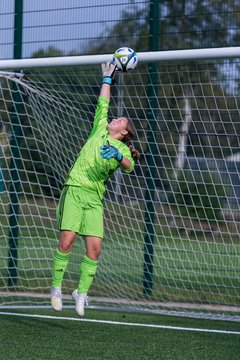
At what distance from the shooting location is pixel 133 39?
9680 millimetres

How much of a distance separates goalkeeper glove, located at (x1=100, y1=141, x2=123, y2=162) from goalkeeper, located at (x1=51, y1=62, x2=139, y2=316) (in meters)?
0.09

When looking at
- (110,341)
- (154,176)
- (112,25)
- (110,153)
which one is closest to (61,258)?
(110,341)

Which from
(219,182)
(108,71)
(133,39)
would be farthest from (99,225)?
(133,39)

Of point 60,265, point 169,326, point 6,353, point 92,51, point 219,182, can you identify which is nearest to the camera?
point 6,353

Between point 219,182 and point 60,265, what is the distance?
7.01 feet

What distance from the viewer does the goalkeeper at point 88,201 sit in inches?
278

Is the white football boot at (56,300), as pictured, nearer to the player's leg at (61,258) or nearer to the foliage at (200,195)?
the player's leg at (61,258)

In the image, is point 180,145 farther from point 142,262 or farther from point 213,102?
Result: point 142,262

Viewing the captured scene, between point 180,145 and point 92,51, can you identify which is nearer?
point 180,145

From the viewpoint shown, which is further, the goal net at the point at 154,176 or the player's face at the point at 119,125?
the goal net at the point at 154,176

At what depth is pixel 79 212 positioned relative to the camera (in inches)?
280

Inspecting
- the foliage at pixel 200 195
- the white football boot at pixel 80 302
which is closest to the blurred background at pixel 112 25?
the foliage at pixel 200 195

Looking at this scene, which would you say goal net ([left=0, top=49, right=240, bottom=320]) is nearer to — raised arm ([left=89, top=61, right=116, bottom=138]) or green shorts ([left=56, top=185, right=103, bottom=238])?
raised arm ([left=89, top=61, right=116, bottom=138])

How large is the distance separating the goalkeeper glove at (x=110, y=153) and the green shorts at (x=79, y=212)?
1.38ft
